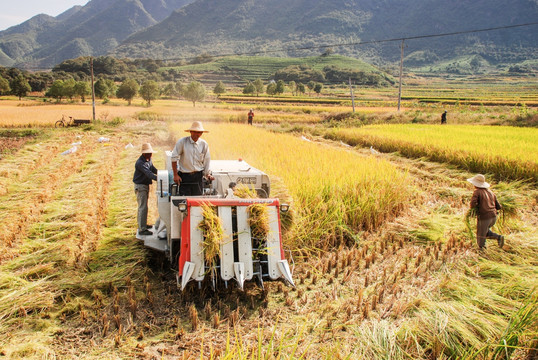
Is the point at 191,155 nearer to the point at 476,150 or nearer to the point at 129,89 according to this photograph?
the point at 476,150

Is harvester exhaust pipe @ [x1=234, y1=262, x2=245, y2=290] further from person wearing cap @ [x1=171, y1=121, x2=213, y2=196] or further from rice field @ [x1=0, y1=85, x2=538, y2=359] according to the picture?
person wearing cap @ [x1=171, y1=121, x2=213, y2=196]

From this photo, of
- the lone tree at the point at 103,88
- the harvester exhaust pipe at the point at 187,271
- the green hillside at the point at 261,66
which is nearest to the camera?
the harvester exhaust pipe at the point at 187,271

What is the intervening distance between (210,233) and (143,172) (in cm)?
191

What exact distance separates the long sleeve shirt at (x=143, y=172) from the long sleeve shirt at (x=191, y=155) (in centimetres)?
55

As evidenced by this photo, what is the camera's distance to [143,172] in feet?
17.2

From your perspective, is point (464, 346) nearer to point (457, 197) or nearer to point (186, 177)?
point (186, 177)

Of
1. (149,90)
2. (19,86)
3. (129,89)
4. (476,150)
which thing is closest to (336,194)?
(476,150)

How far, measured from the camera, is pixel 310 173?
686 cm

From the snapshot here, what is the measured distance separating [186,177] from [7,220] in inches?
137

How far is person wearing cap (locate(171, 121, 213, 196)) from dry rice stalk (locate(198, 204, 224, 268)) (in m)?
1.01

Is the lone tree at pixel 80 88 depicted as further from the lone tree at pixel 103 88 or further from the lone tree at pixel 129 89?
the lone tree at pixel 129 89

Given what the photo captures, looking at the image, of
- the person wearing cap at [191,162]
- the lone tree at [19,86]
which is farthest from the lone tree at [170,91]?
the person wearing cap at [191,162]

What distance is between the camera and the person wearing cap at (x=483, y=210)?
5145 millimetres

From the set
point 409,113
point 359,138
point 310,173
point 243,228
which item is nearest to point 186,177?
point 243,228
